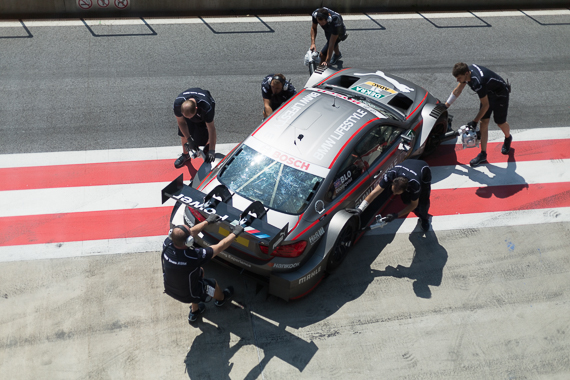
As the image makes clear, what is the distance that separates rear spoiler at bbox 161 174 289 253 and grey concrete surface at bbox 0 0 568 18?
726cm

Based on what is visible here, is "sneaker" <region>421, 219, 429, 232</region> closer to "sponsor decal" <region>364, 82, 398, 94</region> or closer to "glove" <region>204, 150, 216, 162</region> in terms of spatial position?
"sponsor decal" <region>364, 82, 398, 94</region>

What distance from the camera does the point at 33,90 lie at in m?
8.87

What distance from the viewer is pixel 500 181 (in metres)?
7.86

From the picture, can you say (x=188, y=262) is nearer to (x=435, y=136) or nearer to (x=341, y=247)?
(x=341, y=247)

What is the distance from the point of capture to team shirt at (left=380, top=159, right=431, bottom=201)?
20.0 feet

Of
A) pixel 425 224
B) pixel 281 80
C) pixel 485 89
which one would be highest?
pixel 485 89

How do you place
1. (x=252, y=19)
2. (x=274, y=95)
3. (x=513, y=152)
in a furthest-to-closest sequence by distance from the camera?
(x=252, y=19), (x=513, y=152), (x=274, y=95)

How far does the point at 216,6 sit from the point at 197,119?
219 inches

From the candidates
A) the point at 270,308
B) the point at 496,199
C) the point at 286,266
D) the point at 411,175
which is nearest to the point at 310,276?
the point at 286,266

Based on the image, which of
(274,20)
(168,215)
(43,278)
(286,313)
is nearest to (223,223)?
(286,313)

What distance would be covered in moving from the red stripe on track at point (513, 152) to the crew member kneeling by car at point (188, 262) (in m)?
4.40

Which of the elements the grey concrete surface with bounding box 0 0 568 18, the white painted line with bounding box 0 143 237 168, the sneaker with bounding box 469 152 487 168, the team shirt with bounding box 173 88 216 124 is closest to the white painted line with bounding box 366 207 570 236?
the sneaker with bounding box 469 152 487 168

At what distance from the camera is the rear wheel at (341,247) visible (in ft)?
19.3

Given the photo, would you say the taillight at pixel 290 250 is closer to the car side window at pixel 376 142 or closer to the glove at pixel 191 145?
the car side window at pixel 376 142
